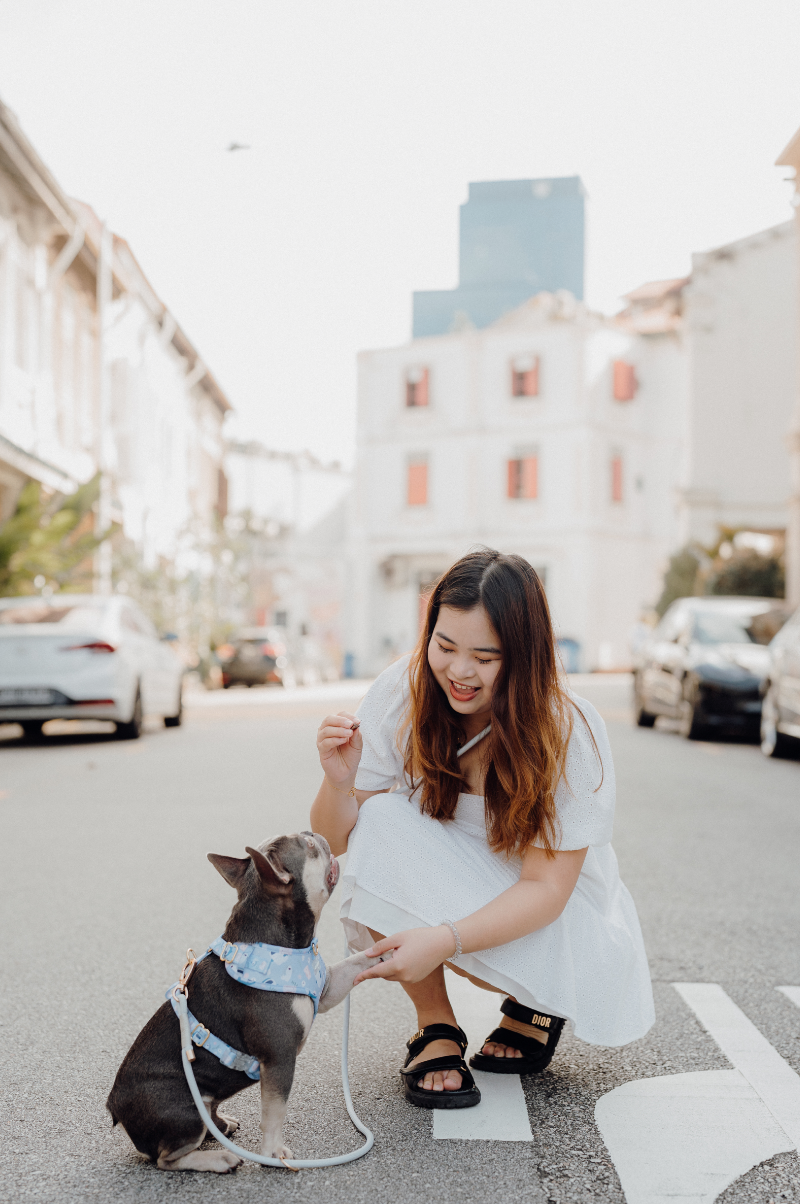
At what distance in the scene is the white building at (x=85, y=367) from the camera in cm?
2098

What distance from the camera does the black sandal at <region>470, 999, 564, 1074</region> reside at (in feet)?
11.0

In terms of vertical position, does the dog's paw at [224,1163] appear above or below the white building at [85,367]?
below

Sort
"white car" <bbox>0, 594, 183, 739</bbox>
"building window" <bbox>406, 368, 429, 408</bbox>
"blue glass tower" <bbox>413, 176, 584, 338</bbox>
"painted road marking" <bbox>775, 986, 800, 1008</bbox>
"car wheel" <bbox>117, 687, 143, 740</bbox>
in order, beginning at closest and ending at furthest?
"painted road marking" <bbox>775, 986, 800, 1008</bbox>, "white car" <bbox>0, 594, 183, 739</bbox>, "car wheel" <bbox>117, 687, 143, 740</bbox>, "building window" <bbox>406, 368, 429, 408</bbox>, "blue glass tower" <bbox>413, 176, 584, 338</bbox>

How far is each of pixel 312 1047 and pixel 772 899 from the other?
112 inches

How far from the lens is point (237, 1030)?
2.69m

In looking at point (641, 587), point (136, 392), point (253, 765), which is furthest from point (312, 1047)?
point (641, 587)

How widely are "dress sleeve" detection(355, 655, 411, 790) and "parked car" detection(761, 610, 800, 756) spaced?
28.1 feet

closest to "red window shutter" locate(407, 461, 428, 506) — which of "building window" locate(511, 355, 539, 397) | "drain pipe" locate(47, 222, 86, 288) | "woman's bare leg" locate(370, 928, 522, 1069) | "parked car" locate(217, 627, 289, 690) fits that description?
"building window" locate(511, 355, 539, 397)

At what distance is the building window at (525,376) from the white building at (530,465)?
0.05m

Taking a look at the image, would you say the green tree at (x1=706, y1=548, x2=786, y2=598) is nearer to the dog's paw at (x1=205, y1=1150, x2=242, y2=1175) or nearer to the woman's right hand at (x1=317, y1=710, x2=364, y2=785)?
the woman's right hand at (x1=317, y1=710, x2=364, y2=785)

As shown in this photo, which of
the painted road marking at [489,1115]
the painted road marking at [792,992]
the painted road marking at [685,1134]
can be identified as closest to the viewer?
the painted road marking at [685,1134]

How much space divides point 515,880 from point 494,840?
119 mm

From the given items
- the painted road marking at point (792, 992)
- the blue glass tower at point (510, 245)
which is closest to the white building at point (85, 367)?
the painted road marking at point (792, 992)

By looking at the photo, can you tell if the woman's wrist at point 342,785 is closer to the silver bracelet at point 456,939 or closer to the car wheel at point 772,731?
the silver bracelet at point 456,939
